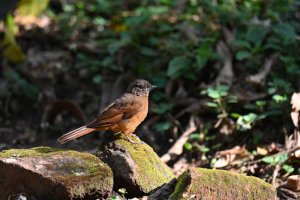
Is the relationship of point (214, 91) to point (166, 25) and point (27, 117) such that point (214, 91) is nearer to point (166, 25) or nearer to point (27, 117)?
point (166, 25)

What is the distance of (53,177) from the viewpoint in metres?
4.73

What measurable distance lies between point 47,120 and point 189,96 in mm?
2079

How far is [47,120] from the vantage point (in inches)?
344

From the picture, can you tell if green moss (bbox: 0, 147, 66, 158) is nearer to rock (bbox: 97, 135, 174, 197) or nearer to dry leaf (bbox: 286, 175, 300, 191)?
rock (bbox: 97, 135, 174, 197)

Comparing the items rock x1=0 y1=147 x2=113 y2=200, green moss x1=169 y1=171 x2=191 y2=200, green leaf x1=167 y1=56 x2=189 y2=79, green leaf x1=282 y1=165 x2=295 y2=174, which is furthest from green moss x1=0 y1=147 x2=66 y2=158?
green leaf x1=167 y1=56 x2=189 y2=79

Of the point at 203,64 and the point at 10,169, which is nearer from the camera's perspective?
the point at 10,169

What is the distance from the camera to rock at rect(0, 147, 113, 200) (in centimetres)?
473

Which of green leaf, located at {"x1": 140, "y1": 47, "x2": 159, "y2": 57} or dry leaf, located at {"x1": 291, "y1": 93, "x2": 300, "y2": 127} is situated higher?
dry leaf, located at {"x1": 291, "y1": 93, "x2": 300, "y2": 127}

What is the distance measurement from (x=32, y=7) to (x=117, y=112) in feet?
16.6

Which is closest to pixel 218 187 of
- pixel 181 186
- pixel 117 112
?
pixel 181 186

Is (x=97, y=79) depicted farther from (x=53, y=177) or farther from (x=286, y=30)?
(x=53, y=177)

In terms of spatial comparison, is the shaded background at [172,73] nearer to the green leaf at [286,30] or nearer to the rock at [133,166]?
the green leaf at [286,30]

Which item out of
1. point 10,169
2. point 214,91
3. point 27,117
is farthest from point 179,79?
point 10,169

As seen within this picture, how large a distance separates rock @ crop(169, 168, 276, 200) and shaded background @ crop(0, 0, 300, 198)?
1161mm
